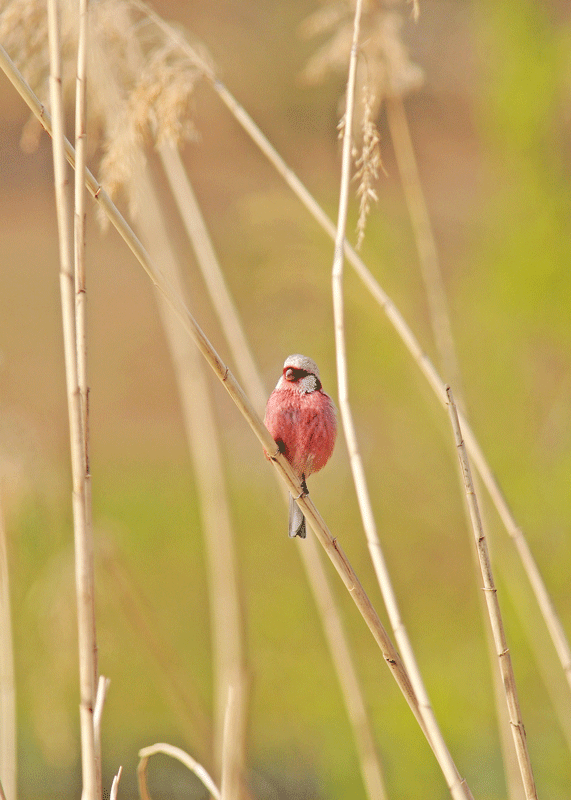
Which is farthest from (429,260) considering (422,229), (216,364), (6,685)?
(6,685)

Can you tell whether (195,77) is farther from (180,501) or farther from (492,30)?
(180,501)

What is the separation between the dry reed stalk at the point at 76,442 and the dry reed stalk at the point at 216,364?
0.15 feet

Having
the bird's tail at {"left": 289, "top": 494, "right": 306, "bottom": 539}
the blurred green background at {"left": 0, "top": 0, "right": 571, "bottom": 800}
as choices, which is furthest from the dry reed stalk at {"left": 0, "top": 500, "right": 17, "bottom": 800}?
the bird's tail at {"left": 289, "top": 494, "right": 306, "bottom": 539}

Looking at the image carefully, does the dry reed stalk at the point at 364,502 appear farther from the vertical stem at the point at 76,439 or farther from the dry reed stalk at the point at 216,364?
the vertical stem at the point at 76,439

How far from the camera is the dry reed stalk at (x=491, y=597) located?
88 cm

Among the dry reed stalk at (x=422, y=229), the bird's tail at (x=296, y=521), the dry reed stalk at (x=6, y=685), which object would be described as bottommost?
the dry reed stalk at (x=6, y=685)

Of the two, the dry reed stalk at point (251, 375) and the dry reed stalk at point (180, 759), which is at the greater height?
the dry reed stalk at point (251, 375)

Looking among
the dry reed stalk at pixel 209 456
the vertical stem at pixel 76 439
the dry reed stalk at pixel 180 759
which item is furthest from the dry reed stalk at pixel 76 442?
the dry reed stalk at pixel 209 456

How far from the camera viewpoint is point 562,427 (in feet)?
A: 8.86

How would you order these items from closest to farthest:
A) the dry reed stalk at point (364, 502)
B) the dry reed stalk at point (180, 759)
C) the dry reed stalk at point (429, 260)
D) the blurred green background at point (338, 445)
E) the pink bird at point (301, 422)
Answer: the dry reed stalk at point (364, 502) < the dry reed stalk at point (180, 759) < the pink bird at point (301, 422) < the dry reed stalk at point (429, 260) < the blurred green background at point (338, 445)

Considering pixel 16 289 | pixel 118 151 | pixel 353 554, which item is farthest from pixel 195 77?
pixel 16 289

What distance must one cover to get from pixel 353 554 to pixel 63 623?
3.27 meters

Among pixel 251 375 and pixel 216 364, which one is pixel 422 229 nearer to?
pixel 251 375

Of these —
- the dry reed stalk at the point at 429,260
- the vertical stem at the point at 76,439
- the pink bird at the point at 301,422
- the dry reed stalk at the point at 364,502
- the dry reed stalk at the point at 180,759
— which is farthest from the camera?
the dry reed stalk at the point at 429,260
